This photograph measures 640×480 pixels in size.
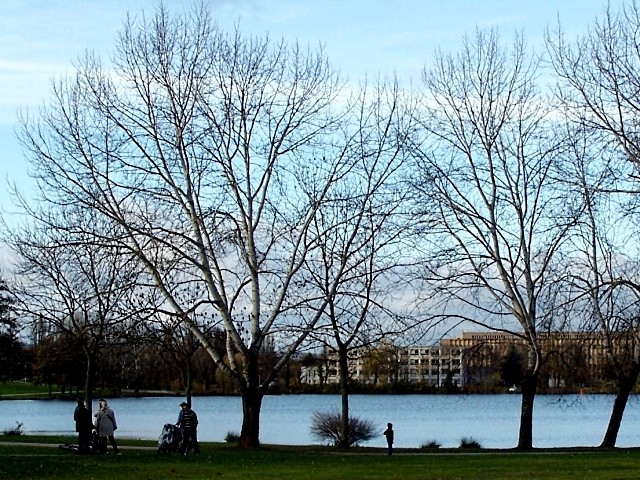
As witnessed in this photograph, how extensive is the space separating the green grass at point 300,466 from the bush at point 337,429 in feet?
32.5

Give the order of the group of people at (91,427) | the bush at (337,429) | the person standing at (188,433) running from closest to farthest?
1. the group of people at (91,427)
2. the person standing at (188,433)
3. the bush at (337,429)

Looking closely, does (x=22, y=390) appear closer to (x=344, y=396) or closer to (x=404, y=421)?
(x=404, y=421)

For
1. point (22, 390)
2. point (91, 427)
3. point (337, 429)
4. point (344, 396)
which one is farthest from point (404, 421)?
point (22, 390)

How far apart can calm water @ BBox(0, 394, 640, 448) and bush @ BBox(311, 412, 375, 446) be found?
7.00ft

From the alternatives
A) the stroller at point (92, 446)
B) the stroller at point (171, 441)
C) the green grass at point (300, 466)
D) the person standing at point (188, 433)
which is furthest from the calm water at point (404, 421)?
the stroller at point (92, 446)

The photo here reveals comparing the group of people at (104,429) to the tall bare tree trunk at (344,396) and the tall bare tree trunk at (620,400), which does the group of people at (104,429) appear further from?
the tall bare tree trunk at (620,400)

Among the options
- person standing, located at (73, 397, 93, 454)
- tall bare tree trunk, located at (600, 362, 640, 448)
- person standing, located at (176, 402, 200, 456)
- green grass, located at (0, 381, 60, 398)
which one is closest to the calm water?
tall bare tree trunk, located at (600, 362, 640, 448)

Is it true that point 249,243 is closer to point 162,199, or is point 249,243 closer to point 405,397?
point 162,199

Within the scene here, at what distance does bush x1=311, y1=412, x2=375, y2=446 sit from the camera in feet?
127

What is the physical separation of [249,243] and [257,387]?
450cm

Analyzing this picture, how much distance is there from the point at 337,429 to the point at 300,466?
1556 cm

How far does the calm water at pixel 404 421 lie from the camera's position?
154 feet

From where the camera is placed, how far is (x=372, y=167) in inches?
1289

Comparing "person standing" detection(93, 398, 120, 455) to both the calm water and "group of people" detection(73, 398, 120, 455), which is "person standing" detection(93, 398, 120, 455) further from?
the calm water
